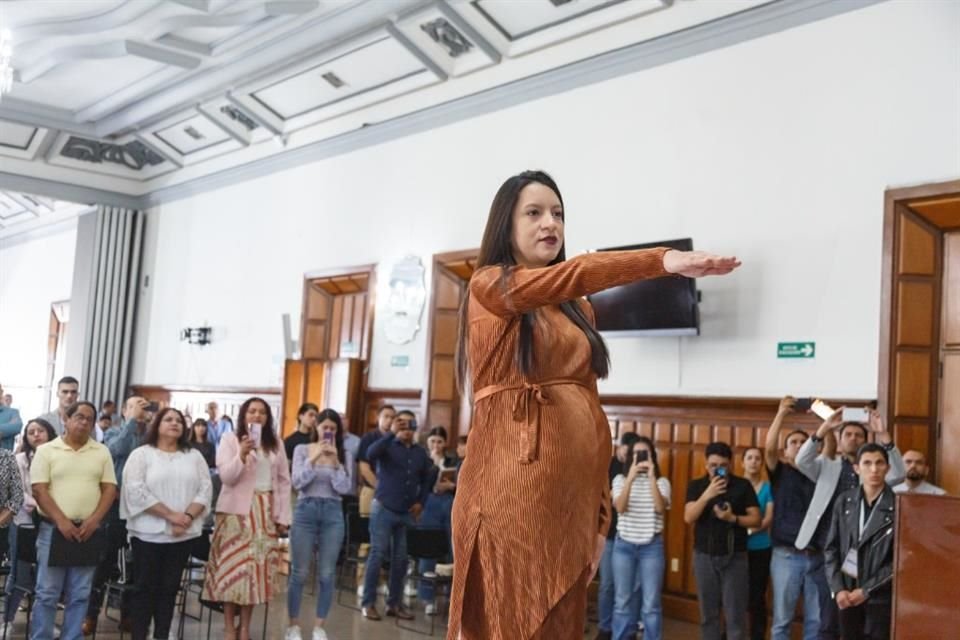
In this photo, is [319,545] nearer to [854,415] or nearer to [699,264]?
[854,415]

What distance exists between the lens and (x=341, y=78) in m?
14.1

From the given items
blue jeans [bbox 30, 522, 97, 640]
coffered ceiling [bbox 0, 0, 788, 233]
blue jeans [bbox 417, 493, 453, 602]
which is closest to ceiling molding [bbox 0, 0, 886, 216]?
coffered ceiling [bbox 0, 0, 788, 233]

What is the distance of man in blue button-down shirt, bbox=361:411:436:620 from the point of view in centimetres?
919

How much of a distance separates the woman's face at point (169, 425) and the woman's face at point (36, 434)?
1.79m

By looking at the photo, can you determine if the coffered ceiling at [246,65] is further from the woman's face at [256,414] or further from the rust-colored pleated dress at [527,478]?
the rust-colored pleated dress at [527,478]

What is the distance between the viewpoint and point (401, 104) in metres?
13.5

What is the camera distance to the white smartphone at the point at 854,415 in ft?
26.6

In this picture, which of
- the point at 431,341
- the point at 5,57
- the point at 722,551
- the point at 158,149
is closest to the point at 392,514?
the point at 722,551

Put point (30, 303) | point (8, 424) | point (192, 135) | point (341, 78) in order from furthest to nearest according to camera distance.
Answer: point (30, 303), point (192, 135), point (341, 78), point (8, 424)

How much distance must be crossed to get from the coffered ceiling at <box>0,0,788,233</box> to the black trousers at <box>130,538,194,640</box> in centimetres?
666

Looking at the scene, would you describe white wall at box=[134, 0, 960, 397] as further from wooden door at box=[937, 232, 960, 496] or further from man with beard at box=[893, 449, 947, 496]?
man with beard at box=[893, 449, 947, 496]

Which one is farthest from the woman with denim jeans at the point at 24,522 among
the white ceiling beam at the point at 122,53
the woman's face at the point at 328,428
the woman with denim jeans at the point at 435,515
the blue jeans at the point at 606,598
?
the white ceiling beam at the point at 122,53

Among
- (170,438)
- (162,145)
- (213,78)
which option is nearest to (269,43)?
(213,78)

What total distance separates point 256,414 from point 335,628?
222cm
